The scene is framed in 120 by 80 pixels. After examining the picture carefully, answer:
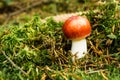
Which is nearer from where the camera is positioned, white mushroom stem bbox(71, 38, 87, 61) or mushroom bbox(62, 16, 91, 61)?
mushroom bbox(62, 16, 91, 61)

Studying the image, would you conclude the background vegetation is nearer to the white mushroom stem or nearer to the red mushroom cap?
the white mushroom stem

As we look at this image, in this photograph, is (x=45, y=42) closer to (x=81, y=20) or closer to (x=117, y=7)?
(x=81, y=20)

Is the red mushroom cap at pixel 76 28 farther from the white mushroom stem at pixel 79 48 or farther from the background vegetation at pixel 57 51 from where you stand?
the background vegetation at pixel 57 51

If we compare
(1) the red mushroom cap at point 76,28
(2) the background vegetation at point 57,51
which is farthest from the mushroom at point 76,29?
(2) the background vegetation at point 57,51

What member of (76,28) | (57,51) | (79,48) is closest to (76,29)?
(76,28)

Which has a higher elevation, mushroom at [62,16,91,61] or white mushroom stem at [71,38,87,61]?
mushroom at [62,16,91,61]

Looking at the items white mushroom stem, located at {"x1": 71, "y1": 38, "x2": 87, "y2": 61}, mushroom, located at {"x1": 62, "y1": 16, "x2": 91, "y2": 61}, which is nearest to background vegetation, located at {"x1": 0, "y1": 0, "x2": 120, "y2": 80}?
white mushroom stem, located at {"x1": 71, "y1": 38, "x2": 87, "y2": 61}

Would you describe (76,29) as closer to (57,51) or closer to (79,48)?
(79,48)
